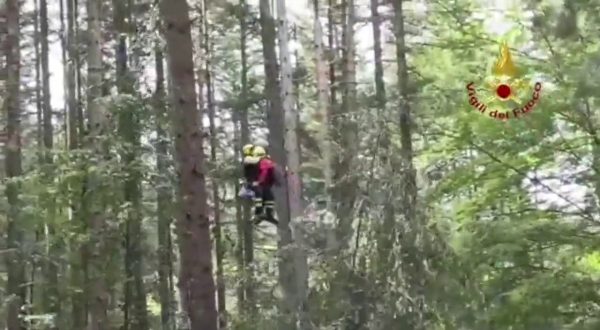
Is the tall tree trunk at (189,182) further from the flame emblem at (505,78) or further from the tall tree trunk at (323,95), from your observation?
the tall tree trunk at (323,95)

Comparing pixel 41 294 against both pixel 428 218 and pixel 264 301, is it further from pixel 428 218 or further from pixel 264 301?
pixel 428 218

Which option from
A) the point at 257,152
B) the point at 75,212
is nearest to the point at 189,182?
the point at 257,152

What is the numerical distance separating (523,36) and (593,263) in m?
2.23

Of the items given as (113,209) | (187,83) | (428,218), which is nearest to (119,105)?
(113,209)

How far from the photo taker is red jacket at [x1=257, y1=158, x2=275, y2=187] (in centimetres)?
978

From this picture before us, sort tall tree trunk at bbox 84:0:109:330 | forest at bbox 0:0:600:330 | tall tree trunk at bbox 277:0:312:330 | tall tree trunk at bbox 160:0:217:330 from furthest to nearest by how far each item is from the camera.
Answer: tall tree trunk at bbox 84:0:109:330 → tall tree trunk at bbox 277:0:312:330 → forest at bbox 0:0:600:330 → tall tree trunk at bbox 160:0:217:330

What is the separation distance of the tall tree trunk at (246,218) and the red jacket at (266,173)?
1.30 metres

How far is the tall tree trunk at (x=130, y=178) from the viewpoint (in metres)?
9.62

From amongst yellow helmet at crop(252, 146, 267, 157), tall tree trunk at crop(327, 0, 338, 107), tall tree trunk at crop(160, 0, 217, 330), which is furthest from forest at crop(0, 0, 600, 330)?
tall tree trunk at crop(327, 0, 338, 107)

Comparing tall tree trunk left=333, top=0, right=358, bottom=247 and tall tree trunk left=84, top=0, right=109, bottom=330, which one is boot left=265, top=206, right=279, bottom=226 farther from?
tall tree trunk left=84, top=0, right=109, bottom=330

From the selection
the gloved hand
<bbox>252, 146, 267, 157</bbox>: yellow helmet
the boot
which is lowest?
the boot

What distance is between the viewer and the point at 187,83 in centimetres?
684

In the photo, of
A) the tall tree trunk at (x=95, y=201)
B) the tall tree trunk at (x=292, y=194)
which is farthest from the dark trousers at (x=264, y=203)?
the tall tree trunk at (x=95, y=201)

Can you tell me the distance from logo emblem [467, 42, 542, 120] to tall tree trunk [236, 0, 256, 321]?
163 inches
